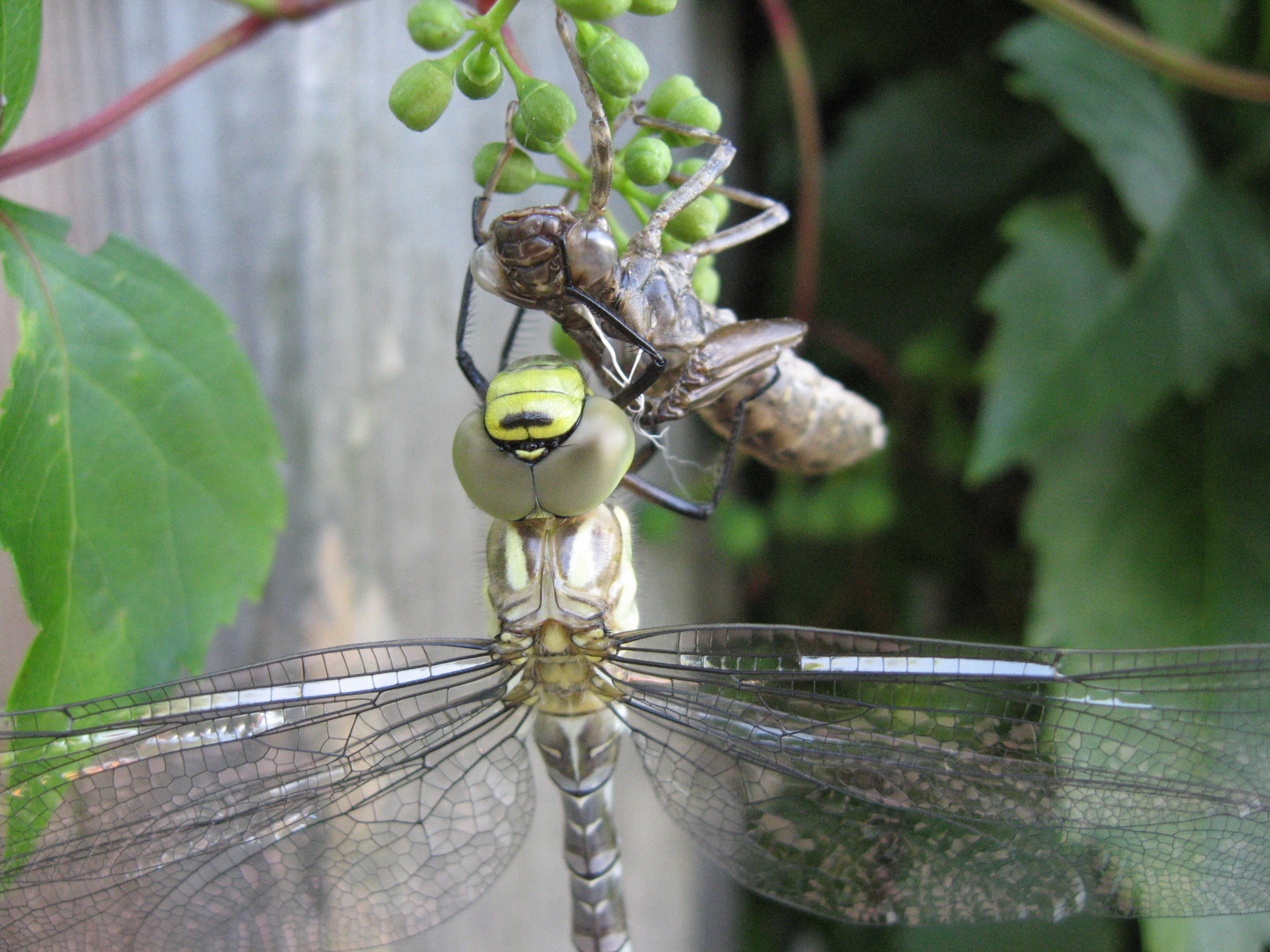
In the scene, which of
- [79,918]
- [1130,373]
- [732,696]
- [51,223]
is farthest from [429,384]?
[1130,373]

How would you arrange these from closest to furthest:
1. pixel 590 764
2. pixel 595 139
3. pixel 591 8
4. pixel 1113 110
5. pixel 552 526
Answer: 1. pixel 591 8
2. pixel 595 139
3. pixel 552 526
4. pixel 590 764
5. pixel 1113 110

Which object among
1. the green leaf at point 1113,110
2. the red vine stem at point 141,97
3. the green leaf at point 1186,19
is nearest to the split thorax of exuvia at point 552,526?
the red vine stem at point 141,97

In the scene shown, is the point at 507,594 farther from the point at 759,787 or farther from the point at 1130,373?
the point at 1130,373

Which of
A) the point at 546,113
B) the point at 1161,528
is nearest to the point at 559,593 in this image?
the point at 546,113

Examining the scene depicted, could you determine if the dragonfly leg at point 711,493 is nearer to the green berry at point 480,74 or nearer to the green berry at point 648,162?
the green berry at point 648,162

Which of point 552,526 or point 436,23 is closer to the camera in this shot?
point 436,23

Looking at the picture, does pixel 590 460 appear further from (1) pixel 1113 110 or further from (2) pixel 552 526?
(1) pixel 1113 110

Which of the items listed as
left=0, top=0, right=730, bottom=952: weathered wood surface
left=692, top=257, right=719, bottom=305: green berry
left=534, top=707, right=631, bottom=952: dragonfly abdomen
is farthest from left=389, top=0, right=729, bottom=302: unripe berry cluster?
left=534, top=707, right=631, bottom=952: dragonfly abdomen
